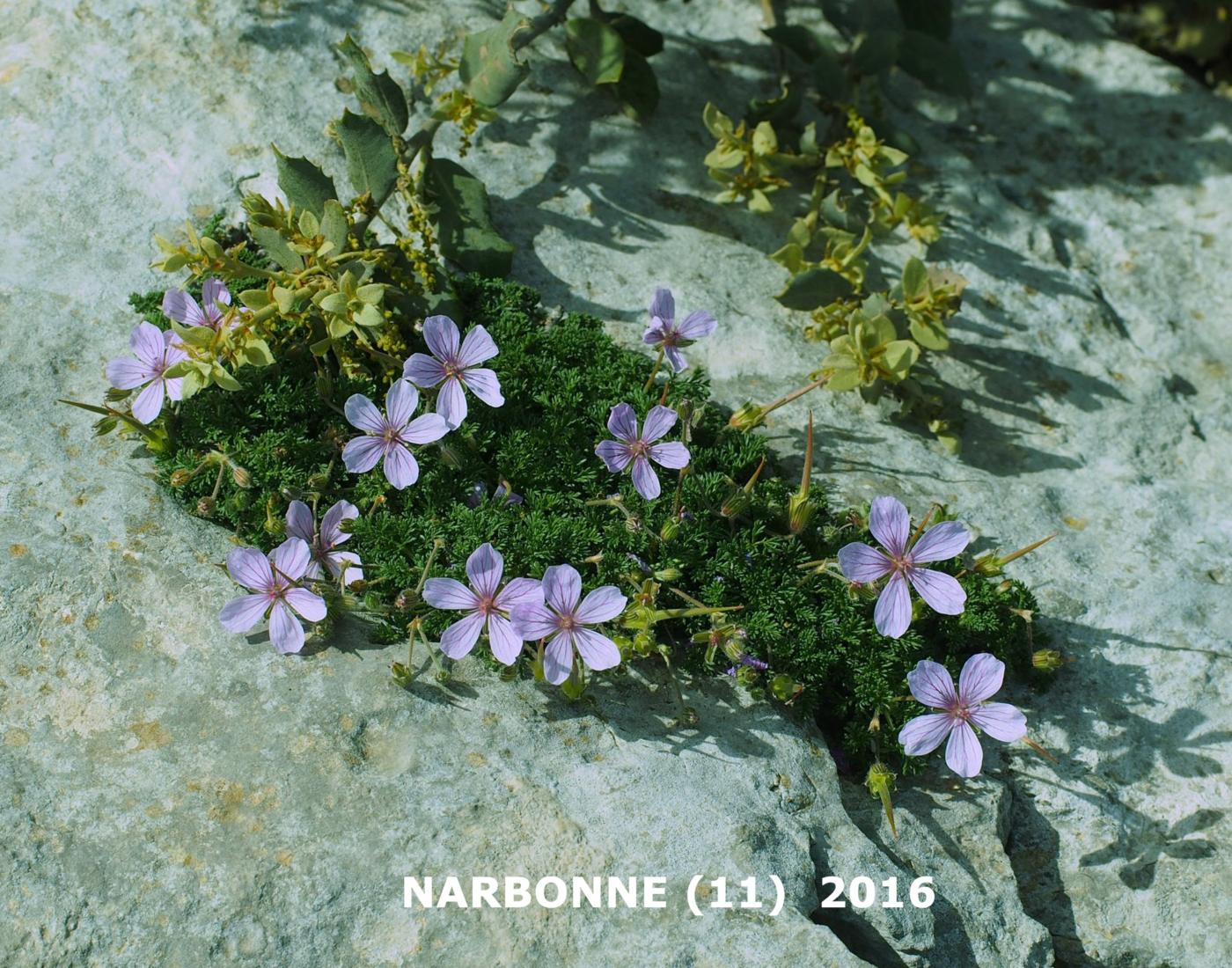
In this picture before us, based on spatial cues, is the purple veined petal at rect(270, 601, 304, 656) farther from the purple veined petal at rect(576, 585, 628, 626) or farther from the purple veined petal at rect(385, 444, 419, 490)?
the purple veined petal at rect(576, 585, 628, 626)

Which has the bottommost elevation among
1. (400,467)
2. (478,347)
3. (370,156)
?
(400,467)

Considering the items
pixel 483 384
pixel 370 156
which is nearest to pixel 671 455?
pixel 483 384

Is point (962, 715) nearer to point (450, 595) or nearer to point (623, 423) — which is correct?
point (623, 423)

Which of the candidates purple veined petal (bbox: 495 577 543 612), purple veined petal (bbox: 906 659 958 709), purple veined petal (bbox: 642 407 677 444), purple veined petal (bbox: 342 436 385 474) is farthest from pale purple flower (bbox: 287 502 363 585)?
purple veined petal (bbox: 906 659 958 709)

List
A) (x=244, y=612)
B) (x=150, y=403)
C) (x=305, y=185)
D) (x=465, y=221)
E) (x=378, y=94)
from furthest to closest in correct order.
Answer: (x=465, y=221), (x=378, y=94), (x=305, y=185), (x=150, y=403), (x=244, y=612)

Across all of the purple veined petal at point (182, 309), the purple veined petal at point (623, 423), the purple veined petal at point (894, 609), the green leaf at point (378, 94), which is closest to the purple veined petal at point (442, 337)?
the purple veined petal at point (623, 423)

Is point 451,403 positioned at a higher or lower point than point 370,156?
lower

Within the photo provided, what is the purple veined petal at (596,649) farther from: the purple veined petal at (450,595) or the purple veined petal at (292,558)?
the purple veined petal at (292,558)
